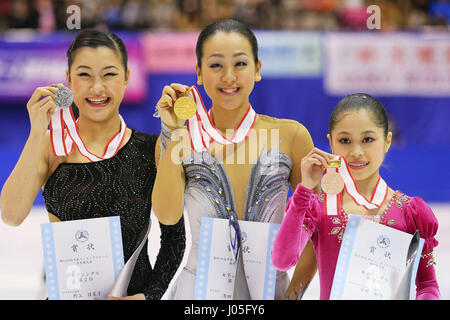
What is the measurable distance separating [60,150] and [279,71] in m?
4.67

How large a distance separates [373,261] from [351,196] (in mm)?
208

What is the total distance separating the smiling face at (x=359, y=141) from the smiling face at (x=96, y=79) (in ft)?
2.25

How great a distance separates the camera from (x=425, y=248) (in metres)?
1.71

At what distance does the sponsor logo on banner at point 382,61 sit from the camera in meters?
6.30

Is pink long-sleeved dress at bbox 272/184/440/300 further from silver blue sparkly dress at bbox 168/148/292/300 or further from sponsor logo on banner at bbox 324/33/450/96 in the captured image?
sponsor logo on banner at bbox 324/33/450/96

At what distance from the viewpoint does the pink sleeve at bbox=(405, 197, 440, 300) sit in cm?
171

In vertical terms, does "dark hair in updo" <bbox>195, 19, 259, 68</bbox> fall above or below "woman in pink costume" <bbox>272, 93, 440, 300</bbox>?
above

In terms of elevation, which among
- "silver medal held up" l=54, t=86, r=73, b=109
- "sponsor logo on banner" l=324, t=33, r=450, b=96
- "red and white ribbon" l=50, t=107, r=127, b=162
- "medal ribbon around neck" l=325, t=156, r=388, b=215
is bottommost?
"medal ribbon around neck" l=325, t=156, r=388, b=215

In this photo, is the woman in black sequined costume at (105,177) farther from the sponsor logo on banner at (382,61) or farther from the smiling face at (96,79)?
the sponsor logo on banner at (382,61)

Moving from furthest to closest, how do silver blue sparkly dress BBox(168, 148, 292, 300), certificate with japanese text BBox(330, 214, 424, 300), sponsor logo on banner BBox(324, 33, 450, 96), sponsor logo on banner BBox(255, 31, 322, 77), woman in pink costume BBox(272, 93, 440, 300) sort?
sponsor logo on banner BBox(324, 33, 450, 96) → sponsor logo on banner BBox(255, 31, 322, 77) → silver blue sparkly dress BBox(168, 148, 292, 300) → woman in pink costume BBox(272, 93, 440, 300) → certificate with japanese text BBox(330, 214, 424, 300)

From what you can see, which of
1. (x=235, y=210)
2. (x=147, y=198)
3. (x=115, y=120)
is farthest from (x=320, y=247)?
(x=115, y=120)

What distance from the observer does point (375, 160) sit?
178 centimetres

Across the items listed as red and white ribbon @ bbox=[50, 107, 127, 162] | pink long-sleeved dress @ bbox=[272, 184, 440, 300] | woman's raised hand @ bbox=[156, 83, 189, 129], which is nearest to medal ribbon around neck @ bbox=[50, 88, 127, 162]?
red and white ribbon @ bbox=[50, 107, 127, 162]

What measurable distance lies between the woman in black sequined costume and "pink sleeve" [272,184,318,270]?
0.34m
